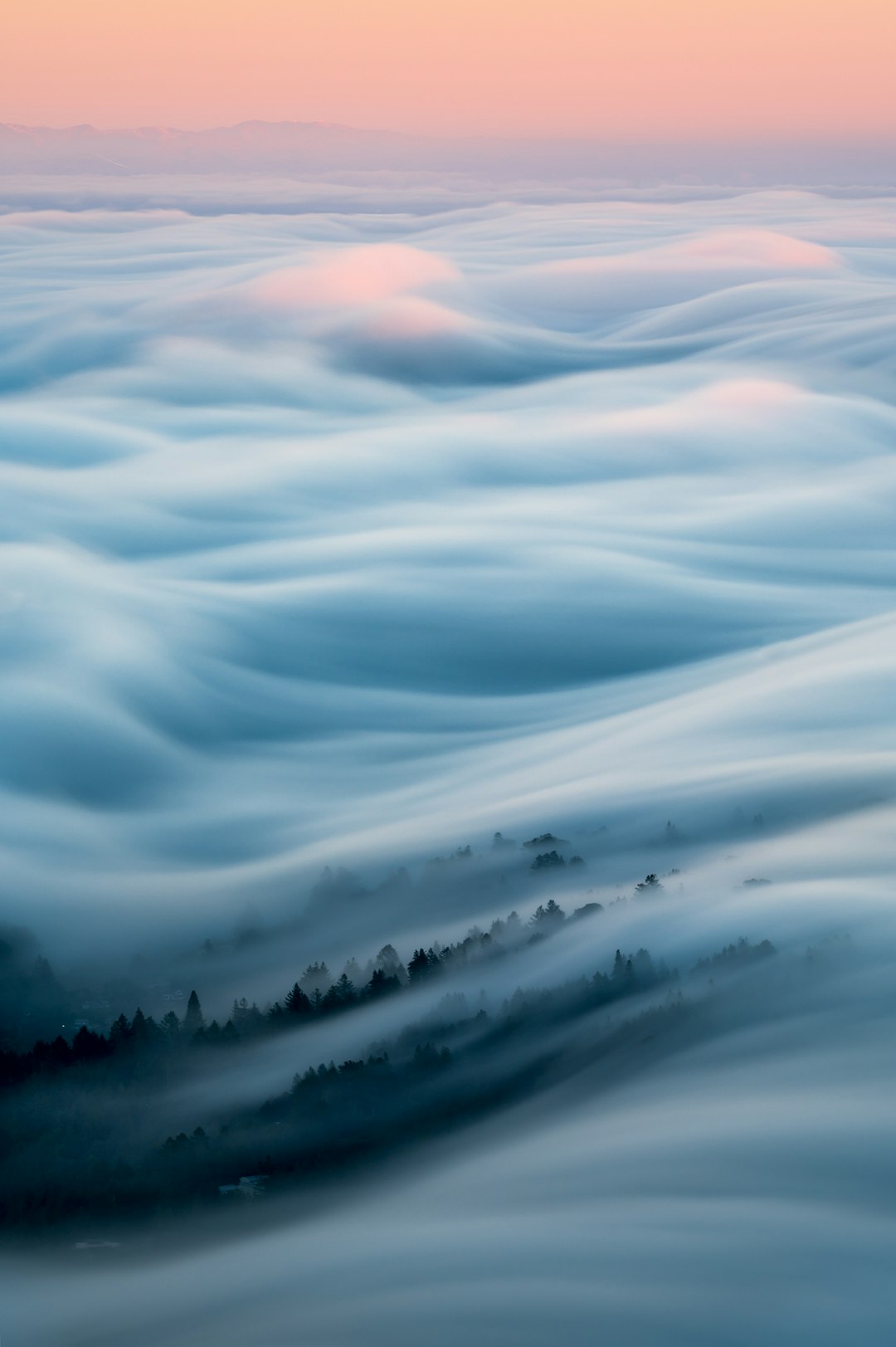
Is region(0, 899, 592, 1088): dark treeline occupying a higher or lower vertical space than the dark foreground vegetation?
higher

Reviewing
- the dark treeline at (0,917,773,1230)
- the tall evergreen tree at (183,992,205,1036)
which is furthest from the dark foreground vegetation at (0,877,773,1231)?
the tall evergreen tree at (183,992,205,1036)

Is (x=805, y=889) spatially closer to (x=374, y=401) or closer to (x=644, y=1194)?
(x=644, y=1194)

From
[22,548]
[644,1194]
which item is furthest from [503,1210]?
[22,548]

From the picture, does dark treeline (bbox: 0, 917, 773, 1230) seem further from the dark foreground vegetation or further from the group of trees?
the group of trees

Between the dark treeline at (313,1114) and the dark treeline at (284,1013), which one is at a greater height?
the dark treeline at (284,1013)

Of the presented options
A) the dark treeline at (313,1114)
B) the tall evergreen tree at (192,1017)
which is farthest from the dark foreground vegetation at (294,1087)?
the tall evergreen tree at (192,1017)

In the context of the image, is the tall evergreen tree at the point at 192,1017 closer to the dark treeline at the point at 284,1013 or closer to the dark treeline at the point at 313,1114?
the dark treeline at the point at 284,1013
